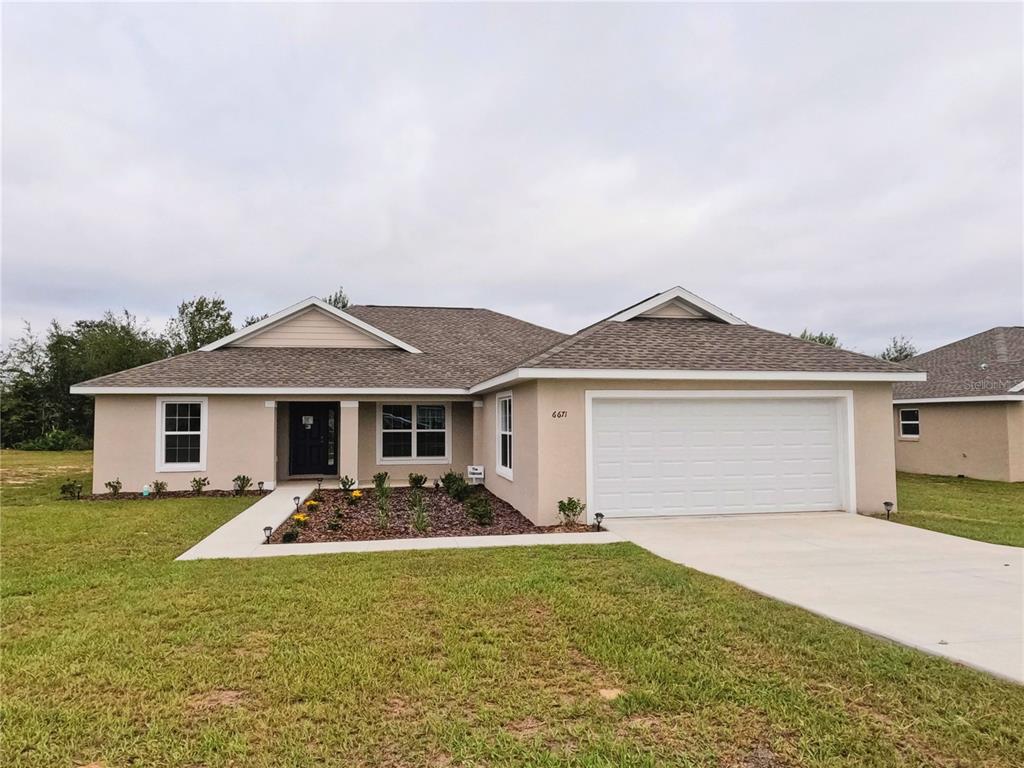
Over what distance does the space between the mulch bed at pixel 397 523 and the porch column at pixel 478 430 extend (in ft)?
9.51

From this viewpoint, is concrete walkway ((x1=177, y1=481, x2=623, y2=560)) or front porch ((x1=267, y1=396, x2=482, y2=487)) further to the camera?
front porch ((x1=267, y1=396, x2=482, y2=487))

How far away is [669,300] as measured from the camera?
13156mm

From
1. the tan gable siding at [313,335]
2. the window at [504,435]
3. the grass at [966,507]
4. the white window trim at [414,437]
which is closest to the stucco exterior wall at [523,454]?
the window at [504,435]

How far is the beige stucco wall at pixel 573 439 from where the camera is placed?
33.2 ft

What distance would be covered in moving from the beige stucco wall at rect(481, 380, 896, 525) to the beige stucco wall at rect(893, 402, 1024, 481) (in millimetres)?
9425

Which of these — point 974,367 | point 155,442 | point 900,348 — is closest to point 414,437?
point 155,442

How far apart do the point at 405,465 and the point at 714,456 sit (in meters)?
8.65

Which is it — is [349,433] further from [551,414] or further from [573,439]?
[573,439]

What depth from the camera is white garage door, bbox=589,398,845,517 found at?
412 inches

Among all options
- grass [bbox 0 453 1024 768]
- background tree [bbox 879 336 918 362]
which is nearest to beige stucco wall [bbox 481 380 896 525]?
grass [bbox 0 453 1024 768]

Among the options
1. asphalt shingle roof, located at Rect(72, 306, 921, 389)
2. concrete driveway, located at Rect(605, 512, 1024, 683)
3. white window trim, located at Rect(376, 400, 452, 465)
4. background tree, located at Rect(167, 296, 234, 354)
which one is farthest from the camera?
background tree, located at Rect(167, 296, 234, 354)

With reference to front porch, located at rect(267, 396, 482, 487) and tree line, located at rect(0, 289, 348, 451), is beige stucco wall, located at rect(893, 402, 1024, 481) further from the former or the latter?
tree line, located at rect(0, 289, 348, 451)

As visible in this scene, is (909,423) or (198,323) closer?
(909,423)

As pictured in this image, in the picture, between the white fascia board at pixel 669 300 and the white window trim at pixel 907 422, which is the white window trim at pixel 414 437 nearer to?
the white fascia board at pixel 669 300
